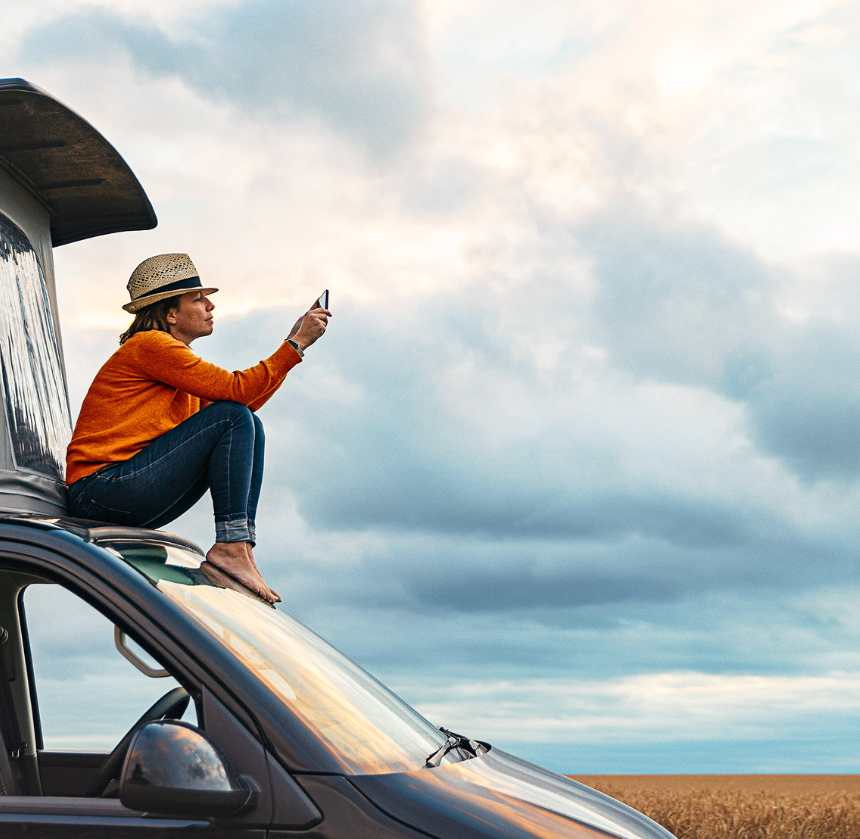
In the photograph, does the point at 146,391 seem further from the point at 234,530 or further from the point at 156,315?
the point at 234,530

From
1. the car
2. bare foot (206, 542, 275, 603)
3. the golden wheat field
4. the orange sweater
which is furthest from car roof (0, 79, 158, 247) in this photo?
the golden wheat field

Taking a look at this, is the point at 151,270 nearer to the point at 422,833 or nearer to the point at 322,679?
the point at 322,679

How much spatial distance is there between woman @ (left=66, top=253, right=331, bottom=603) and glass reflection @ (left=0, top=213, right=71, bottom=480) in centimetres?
16

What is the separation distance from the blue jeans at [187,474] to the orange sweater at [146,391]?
14 cm

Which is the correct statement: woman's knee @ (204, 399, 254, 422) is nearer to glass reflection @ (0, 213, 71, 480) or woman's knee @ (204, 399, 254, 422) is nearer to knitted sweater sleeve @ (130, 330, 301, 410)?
knitted sweater sleeve @ (130, 330, 301, 410)

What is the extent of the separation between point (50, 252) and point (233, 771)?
376 centimetres

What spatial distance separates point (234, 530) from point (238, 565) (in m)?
0.25

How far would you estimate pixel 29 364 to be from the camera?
5621mm

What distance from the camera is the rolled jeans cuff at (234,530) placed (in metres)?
4.87

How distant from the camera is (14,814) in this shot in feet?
11.4

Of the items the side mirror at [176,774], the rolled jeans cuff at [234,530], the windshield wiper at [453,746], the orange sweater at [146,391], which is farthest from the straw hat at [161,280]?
the side mirror at [176,774]

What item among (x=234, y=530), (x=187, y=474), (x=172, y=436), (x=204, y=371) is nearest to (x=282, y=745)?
(x=234, y=530)

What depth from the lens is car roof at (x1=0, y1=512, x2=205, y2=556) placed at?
151 inches

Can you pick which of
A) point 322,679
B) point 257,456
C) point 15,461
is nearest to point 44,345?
point 15,461
